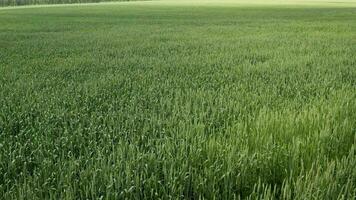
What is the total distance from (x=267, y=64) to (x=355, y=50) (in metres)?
3.71

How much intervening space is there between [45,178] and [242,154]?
49.6 inches

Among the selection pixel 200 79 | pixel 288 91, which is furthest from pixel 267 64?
pixel 288 91

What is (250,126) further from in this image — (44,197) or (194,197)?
(44,197)

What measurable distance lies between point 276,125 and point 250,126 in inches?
9.2

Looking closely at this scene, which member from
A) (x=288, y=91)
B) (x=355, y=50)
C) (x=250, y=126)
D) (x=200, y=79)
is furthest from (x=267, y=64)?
(x=250, y=126)

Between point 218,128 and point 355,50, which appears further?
point 355,50

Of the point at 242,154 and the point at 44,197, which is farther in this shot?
the point at 242,154

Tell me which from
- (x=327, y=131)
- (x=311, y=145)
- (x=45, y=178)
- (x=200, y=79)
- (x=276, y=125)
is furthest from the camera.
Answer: (x=200, y=79)

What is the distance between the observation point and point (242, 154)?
9.23ft

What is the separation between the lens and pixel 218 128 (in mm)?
3822

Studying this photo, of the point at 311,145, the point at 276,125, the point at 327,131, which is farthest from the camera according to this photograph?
the point at 276,125

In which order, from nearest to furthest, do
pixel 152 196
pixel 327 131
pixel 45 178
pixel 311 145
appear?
pixel 152 196
pixel 45 178
pixel 311 145
pixel 327 131

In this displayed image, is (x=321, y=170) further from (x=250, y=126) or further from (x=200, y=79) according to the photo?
(x=200, y=79)

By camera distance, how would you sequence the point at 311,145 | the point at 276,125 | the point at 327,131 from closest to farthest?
the point at 311,145 < the point at 327,131 < the point at 276,125
